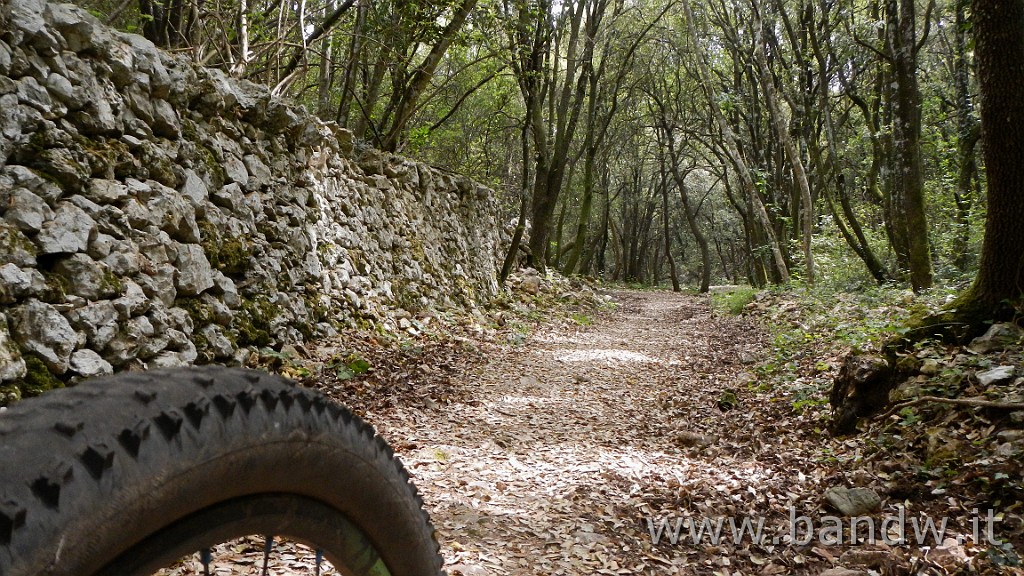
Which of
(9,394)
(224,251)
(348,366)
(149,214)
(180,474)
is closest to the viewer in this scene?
(180,474)

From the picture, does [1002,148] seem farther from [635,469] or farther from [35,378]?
[35,378]

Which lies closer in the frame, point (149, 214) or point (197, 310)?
point (149, 214)

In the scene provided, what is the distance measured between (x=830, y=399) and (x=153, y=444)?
4.94 m

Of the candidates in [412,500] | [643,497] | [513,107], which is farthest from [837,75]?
[412,500]

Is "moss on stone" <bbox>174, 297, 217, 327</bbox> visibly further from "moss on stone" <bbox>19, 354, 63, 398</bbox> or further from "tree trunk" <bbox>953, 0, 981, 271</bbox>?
"tree trunk" <bbox>953, 0, 981, 271</bbox>

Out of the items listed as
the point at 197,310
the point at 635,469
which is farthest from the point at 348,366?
the point at 635,469

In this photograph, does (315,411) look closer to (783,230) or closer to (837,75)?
(837,75)

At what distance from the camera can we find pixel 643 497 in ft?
11.9

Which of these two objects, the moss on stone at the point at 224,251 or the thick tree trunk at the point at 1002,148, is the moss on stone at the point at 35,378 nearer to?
the moss on stone at the point at 224,251

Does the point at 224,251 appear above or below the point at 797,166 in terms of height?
below
